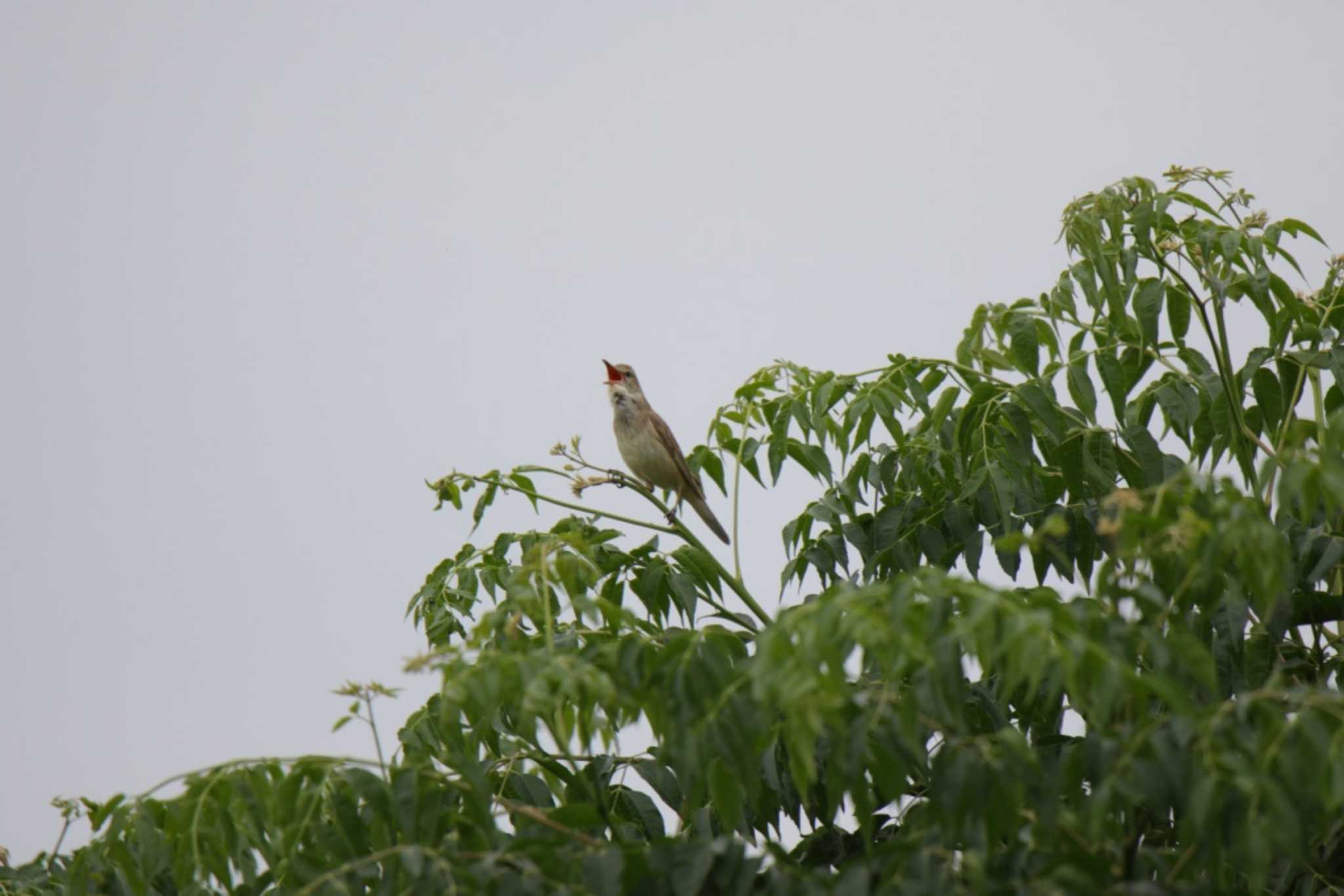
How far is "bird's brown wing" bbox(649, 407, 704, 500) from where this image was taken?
8836 mm

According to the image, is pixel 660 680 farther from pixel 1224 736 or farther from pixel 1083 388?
pixel 1083 388

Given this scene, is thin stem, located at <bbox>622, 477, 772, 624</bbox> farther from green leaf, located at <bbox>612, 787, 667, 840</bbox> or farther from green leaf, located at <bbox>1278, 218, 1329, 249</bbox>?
green leaf, located at <bbox>1278, 218, 1329, 249</bbox>

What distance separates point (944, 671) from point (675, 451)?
241 inches

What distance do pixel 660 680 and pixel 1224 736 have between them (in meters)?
1.21

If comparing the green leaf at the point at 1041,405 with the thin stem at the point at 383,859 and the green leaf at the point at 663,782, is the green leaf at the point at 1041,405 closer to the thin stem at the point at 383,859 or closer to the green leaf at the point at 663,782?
the green leaf at the point at 663,782

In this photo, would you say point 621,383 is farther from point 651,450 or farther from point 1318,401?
point 1318,401

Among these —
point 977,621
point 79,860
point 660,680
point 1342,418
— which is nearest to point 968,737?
point 977,621

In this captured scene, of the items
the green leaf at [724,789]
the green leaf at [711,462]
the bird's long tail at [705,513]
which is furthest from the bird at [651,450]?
the green leaf at [724,789]

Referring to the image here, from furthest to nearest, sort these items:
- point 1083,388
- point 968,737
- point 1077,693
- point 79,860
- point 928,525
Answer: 1. point 928,525
2. point 1083,388
3. point 79,860
4. point 968,737
5. point 1077,693

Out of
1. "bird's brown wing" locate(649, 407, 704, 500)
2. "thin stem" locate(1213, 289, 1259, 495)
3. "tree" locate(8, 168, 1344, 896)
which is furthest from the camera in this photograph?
"bird's brown wing" locate(649, 407, 704, 500)

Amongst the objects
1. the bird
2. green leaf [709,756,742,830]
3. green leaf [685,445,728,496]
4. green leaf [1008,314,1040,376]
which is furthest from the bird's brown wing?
green leaf [709,756,742,830]

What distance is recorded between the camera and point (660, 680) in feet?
10.7

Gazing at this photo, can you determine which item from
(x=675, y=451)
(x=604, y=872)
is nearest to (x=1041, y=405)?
(x=604, y=872)

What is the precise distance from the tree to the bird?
3.33 metres
